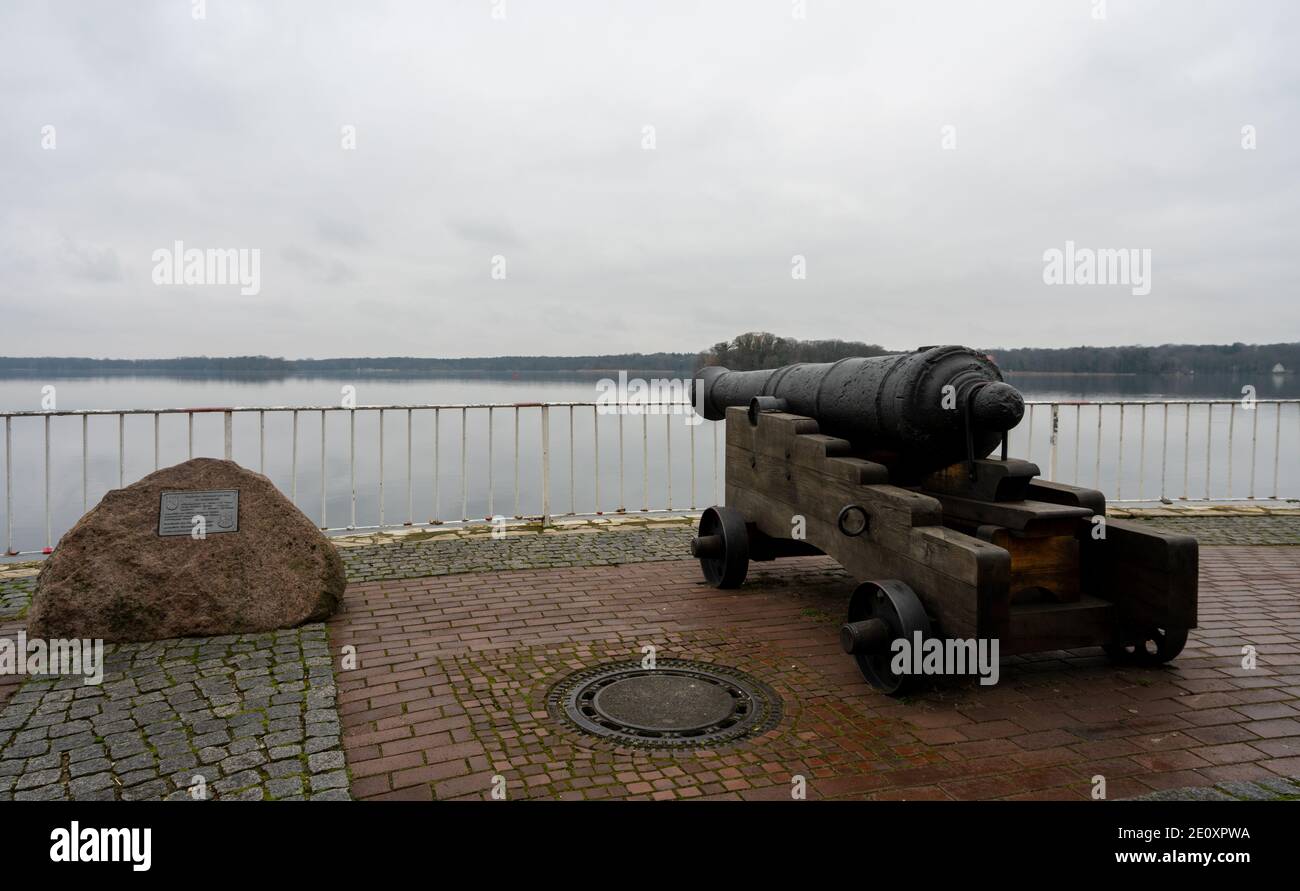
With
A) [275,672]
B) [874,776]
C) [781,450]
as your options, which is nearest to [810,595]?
[781,450]

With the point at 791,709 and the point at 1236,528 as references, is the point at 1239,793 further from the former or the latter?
the point at 1236,528

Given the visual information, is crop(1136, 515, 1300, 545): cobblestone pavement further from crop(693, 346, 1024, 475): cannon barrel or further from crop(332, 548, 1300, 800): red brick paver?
crop(693, 346, 1024, 475): cannon barrel

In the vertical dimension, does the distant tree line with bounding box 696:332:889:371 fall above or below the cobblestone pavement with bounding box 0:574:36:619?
above

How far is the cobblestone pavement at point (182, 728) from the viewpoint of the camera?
285 centimetres

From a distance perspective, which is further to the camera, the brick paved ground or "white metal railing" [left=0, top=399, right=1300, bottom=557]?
"white metal railing" [left=0, top=399, right=1300, bottom=557]

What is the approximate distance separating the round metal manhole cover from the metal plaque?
248 centimetres

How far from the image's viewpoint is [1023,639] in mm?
3662

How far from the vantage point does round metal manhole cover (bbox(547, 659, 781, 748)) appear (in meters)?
3.31

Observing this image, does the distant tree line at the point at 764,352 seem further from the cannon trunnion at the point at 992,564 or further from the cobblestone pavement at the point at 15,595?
the cobblestone pavement at the point at 15,595

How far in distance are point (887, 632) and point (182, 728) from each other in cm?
302

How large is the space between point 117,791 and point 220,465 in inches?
109

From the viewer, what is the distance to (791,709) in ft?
11.7

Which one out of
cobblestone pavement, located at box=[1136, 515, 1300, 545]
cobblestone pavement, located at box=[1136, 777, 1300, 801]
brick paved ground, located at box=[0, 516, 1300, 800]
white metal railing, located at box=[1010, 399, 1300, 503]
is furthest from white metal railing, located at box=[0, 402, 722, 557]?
cobblestone pavement, located at box=[1136, 777, 1300, 801]
